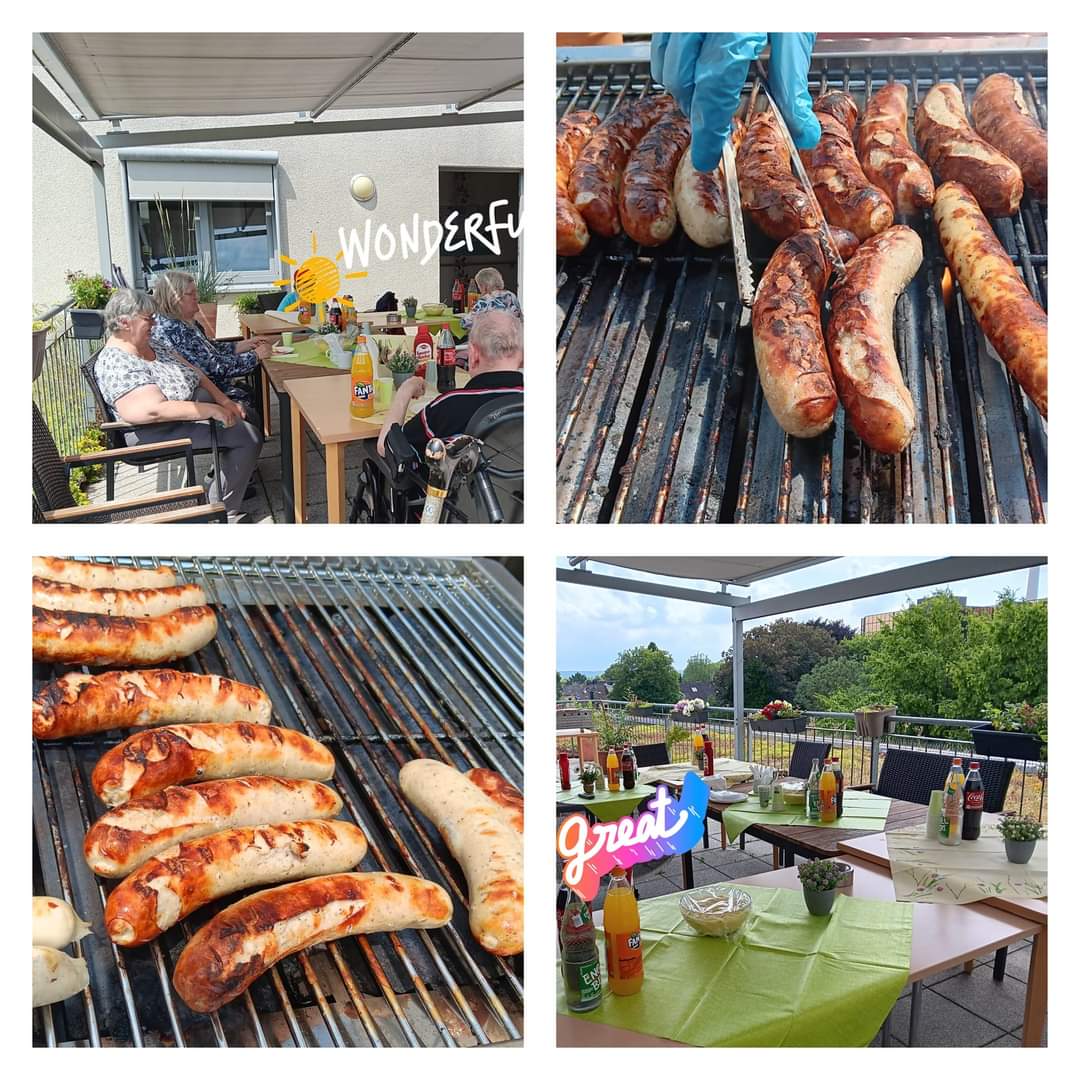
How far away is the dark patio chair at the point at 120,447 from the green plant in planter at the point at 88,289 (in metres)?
0.09

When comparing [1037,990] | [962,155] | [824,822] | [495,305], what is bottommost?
[1037,990]

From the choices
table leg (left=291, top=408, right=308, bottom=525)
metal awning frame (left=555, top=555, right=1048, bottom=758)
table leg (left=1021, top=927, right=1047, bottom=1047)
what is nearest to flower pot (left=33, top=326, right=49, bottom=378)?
table leg (left=291, top=408, right=308, bottom=525)

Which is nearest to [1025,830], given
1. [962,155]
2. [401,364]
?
[962,155]

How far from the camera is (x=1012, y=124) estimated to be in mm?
1748

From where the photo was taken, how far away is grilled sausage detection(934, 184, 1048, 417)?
5.07ft

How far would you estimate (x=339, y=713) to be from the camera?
1.98m

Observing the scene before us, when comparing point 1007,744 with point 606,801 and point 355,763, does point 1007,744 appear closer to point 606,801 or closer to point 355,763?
point 606,801

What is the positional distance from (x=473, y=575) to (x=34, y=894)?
1309 millimetres

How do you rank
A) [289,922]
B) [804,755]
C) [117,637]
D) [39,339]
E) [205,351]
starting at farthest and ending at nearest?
[117,637] < [205,351] < [804,755] < [39,339] < [289,922]

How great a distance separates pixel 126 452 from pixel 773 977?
1.44 m

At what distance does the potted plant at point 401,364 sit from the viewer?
1699mm

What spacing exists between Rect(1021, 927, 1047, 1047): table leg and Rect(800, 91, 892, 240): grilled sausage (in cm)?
128
